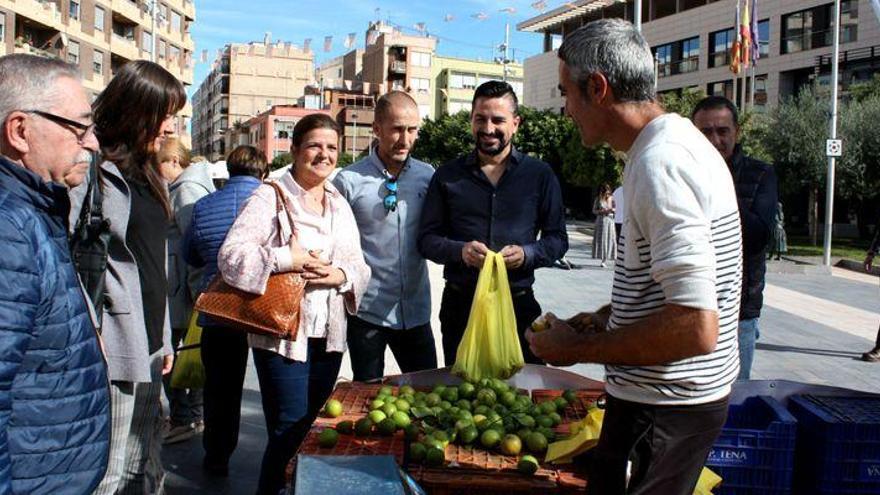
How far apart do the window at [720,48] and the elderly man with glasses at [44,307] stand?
45.7 metres

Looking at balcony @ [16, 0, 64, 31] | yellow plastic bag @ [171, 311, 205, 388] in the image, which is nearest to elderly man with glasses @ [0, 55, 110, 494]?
yellow plastic bag @ [171, 311, 205, 388]

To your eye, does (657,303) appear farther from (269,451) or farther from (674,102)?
(674,102)

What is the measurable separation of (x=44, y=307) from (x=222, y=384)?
293 cm

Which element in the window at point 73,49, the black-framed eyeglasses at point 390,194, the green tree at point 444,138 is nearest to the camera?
the black-framed eyeglasses at point 390,194

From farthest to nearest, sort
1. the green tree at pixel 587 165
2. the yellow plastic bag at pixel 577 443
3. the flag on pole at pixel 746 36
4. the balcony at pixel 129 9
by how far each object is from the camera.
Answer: the balcony at pixel 129 9
the green tree at pixel 587 165
the flag on pole at pixel 746 36
the yellow plastic bag at pixel 577 443

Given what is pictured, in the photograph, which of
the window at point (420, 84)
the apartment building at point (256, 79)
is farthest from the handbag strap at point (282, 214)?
the apartment building at point (256, 79)

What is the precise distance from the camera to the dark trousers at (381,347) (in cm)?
440

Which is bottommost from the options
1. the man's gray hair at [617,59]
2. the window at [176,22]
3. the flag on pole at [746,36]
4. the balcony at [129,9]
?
the man's gray hair at [617,59]

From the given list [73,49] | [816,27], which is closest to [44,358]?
[816,27]

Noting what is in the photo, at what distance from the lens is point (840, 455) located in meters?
3.04

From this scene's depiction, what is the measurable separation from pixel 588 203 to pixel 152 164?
5068 centimetres

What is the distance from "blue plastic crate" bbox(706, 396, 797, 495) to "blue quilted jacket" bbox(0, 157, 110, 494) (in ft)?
7.35

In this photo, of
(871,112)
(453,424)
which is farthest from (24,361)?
(871,112)

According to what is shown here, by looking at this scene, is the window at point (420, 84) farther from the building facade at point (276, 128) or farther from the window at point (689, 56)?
the window at point (689, 56)
